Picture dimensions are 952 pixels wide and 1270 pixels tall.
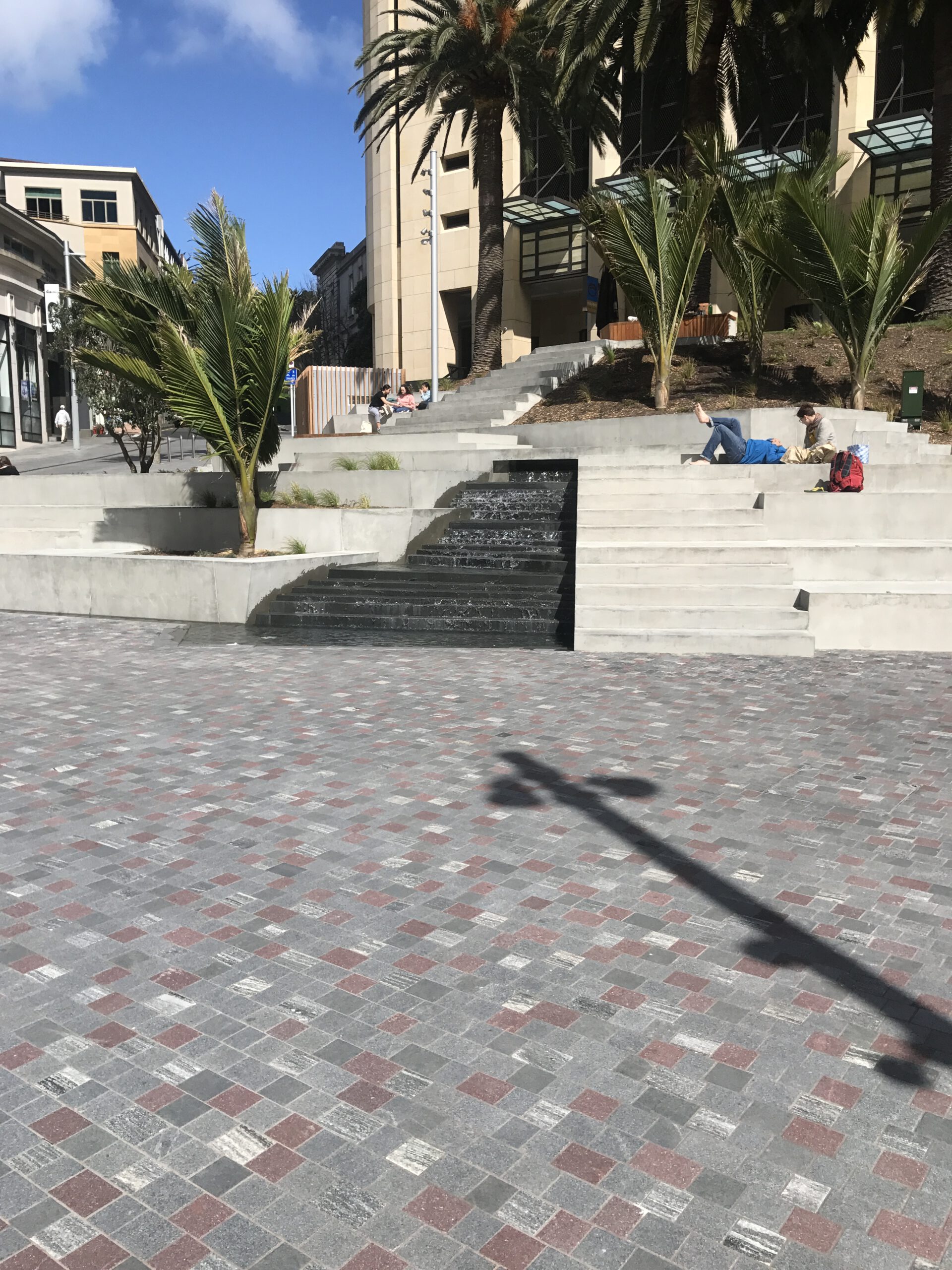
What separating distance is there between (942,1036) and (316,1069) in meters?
1.91

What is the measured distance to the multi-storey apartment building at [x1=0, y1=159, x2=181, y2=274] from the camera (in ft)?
230

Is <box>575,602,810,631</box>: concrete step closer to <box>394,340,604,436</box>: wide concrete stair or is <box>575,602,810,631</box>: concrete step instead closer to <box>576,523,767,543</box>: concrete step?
<box>576,523,767,543</box>: concrete step

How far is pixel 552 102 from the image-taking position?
24.7m

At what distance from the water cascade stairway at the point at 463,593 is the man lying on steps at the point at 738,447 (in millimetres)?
2096

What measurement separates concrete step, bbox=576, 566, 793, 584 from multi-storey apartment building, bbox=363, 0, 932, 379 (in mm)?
17310

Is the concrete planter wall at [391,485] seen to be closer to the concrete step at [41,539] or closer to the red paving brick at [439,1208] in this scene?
the concrete step at [41,539]

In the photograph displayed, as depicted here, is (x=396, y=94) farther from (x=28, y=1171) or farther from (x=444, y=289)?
(x=28, y=1171)

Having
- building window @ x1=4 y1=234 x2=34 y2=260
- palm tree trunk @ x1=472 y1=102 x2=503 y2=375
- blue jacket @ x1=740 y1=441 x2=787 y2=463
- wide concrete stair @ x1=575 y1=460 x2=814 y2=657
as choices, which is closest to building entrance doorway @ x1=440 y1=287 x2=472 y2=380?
palm tree trunk @ x1=472 y1=102 x2=503 y2=375

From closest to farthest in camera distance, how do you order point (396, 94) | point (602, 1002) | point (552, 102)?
point (602, 1002), point (552, 102), point (396, 94)

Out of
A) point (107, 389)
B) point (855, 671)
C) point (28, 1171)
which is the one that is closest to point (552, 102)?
point (107, 389)

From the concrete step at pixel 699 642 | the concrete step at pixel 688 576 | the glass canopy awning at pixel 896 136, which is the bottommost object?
the concrete step at pixel 699 642

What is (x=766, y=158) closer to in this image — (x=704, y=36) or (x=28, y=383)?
(x=704, y=36)

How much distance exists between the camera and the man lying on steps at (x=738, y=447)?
13.5 meters

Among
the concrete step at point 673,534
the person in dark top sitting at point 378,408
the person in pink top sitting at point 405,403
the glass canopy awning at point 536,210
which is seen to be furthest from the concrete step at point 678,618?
the glass canopy awning at point 536,210
